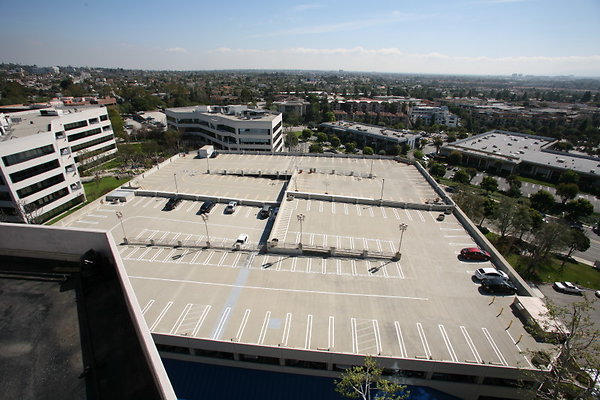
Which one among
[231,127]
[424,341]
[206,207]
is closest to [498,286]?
[424,341]

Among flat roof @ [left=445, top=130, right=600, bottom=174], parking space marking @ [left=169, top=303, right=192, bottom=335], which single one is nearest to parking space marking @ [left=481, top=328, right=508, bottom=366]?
parking space marking @ [left=169, top=303, right=192, bottom=335]

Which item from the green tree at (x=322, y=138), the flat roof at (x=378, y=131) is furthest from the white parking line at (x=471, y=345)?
the green tree at (x=322, y=138)

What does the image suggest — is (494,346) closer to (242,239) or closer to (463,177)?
(242,239)

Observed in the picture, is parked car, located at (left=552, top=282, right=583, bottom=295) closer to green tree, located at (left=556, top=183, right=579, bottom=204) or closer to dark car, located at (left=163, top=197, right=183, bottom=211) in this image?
green tree, located at (left=556, top=183, right=579, bottom=204)

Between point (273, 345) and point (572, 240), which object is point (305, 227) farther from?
point (572, 240)

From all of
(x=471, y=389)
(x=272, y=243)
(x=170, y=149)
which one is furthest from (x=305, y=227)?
(x=170, y=149)

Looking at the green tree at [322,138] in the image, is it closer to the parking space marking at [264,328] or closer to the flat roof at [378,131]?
the flat roof at [378,131]
